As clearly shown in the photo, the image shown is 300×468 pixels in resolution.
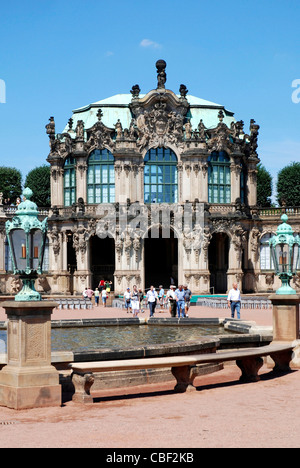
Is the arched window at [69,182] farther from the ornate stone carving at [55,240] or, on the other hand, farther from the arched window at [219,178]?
the arched window at [219,178]

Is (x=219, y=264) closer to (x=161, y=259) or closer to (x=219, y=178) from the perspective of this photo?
(x=161, y=259)

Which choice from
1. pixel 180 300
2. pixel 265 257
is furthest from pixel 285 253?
pixel 265 257

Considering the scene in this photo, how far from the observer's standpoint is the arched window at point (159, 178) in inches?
2229

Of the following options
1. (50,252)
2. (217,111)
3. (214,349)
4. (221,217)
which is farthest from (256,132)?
(214,349)

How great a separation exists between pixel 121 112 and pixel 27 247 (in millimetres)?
46633

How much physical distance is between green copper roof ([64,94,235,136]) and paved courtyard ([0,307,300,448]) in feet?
149

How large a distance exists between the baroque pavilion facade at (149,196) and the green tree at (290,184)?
60.1 ft

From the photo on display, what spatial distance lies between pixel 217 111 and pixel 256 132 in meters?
4.13

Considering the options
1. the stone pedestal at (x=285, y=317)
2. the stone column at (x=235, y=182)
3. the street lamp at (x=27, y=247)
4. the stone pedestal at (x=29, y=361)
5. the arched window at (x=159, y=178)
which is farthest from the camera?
the stone column at (x=235, y=182)

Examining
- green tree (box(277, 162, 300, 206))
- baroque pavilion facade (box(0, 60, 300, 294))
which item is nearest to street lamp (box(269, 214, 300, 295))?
baroque pavilion facade (box(0, 60, 300, 294))

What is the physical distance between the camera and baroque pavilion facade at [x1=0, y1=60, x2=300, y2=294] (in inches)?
2188

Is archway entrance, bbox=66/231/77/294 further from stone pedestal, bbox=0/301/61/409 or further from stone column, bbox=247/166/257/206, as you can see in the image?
stone pedestal, bbox=0/301/61/409

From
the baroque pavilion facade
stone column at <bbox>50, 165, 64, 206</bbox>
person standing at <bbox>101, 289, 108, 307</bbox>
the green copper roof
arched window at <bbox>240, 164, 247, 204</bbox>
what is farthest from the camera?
arched window at <bbox>240, 164, 247, 204</bbox>

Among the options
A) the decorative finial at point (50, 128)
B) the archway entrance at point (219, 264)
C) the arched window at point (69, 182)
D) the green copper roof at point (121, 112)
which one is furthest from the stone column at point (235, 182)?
the decorative finial at point (50, 128)
